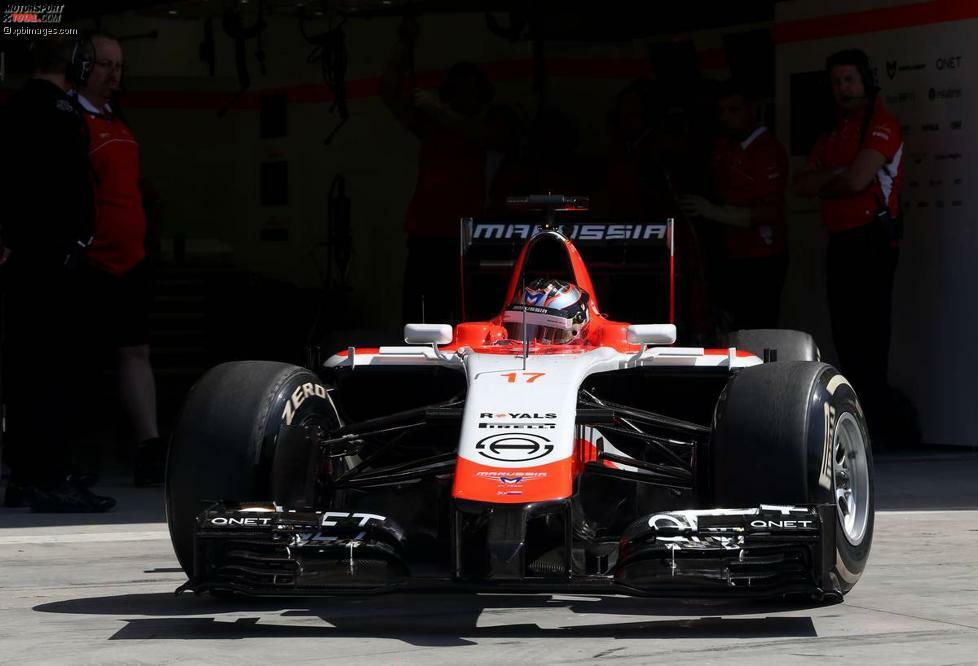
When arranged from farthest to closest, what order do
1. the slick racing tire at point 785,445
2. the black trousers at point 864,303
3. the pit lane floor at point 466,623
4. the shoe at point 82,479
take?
the black trousers at point 864,303
the shoe at point 82,479
the slick racing tire at point 785,445
the pit lane floor at point 466,623

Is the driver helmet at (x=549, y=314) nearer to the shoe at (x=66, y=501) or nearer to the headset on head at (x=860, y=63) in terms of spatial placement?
the shoe at (x=66, y=501)

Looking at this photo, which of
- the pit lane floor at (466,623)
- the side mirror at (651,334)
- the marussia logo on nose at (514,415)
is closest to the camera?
the pit lane floor at (466,623)

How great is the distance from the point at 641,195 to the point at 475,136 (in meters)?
1.23

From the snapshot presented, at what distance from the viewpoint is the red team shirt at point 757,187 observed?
10891mm

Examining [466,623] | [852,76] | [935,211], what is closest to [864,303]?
[935,211]

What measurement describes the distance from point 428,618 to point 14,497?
334 cm

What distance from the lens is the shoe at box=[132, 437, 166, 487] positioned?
9000mm

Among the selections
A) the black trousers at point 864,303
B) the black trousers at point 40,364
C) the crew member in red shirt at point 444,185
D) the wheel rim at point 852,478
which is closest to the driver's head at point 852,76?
the black trousers at point 864,303

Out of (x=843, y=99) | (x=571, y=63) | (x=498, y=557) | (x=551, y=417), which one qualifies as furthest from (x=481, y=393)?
(x=571, y=63)

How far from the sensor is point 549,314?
6.49 meters

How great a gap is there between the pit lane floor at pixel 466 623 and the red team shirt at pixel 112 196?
2033 mm

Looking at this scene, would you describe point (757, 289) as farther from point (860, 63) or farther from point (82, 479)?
point (82, 479)

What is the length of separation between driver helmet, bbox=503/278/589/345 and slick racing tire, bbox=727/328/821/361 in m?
0.96

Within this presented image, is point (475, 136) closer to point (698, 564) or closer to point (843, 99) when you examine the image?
point (843, 99)
